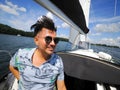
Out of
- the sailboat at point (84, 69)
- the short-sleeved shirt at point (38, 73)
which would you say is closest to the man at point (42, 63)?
the short-sleeved shirt at point (38, 73)

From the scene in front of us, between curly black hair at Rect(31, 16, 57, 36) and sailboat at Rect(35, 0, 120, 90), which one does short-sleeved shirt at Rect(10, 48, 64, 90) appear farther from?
sailboat at Rect(35, 0, 120, 90)

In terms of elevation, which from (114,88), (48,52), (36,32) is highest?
(36,32)

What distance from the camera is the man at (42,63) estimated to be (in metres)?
2.05

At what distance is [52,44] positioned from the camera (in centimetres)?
205

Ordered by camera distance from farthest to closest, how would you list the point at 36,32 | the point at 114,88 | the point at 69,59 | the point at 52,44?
the point at 69,59, the point at 114,88, the point at 36,32, the point at 52,44

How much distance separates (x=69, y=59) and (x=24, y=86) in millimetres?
1048

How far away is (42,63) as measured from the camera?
2.10m

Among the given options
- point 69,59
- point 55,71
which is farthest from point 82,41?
point 55,71

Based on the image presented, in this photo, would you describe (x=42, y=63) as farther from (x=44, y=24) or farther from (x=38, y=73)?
(x=44, y=24)

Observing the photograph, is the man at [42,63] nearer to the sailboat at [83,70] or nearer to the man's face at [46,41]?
the man's face at [46,41]

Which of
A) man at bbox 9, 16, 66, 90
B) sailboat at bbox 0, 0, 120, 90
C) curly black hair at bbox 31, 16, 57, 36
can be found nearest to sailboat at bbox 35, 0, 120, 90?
sailboat at bbox 0, 0, 120, 90

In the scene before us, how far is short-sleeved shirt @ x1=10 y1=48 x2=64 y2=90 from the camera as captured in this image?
2037mm

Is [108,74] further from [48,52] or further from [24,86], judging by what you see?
[24,86]

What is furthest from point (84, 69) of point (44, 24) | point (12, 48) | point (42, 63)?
point (12, 48)
